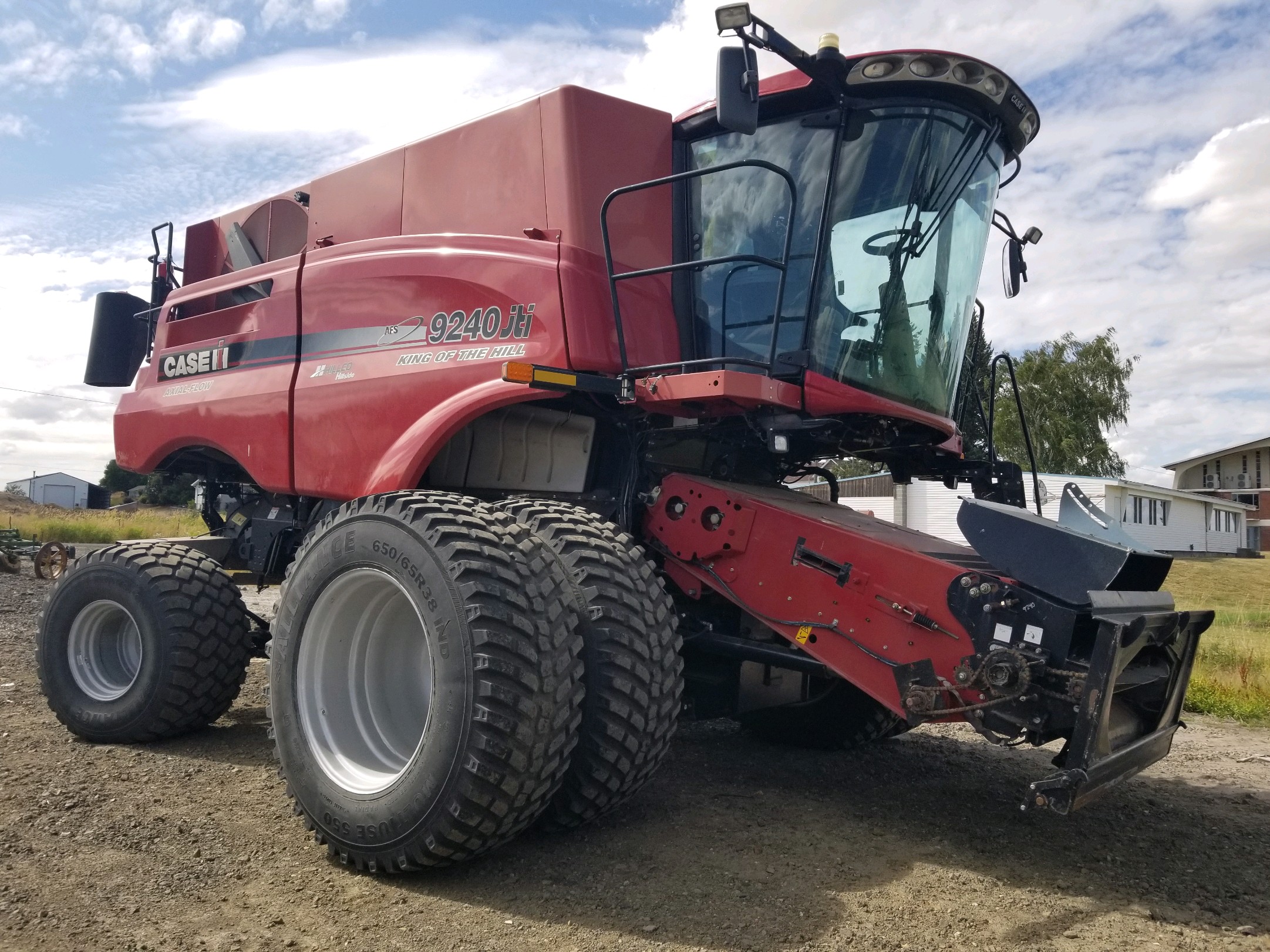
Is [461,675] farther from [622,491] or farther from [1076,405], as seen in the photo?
[1076,405]

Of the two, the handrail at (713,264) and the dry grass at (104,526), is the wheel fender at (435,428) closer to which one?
the handrail at (713,264)

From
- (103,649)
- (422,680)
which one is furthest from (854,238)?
(103,649)

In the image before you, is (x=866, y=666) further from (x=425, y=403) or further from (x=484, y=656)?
(x=425, y=403)

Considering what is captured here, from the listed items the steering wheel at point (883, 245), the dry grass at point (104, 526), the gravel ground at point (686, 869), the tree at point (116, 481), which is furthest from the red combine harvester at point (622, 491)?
the tree at point (116, 481)

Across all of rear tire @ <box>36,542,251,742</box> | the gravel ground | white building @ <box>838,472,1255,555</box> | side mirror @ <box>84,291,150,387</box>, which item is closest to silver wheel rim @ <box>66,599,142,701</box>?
rear tire @ <box>36,542,251,742</box>

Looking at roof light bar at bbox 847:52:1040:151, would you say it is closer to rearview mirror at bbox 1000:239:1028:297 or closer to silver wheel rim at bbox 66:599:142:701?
rearview mirror at bbox 1000:239:1028:297

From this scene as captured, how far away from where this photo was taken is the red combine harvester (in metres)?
3.71

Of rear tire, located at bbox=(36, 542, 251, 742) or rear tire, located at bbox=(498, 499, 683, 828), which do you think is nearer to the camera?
rear tire, located at bbox=(498, 499, 683, 828)

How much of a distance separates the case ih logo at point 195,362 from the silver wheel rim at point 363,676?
242 cm

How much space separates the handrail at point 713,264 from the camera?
13.5 feet

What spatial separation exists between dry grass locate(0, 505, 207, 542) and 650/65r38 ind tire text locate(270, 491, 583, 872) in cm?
1937

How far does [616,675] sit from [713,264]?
1653 mm

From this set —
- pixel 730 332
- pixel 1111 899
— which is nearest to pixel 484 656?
pixel 730 332

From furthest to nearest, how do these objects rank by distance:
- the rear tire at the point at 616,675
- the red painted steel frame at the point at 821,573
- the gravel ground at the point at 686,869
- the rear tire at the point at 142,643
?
the rear tire at the point at 142,643, the red painted steel frame at the point at 821,573, the rear tire at the point at 616,675, the gravel ground at the point at 686,869
